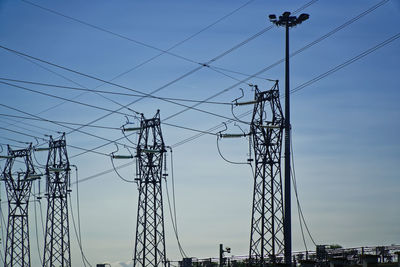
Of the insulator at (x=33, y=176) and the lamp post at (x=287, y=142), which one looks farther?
the insulator at (x=33, y=176)

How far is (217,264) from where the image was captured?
67875 millimetres

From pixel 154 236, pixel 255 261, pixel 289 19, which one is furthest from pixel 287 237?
pixel 154 236

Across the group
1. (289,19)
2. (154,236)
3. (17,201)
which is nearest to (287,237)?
(289,19)

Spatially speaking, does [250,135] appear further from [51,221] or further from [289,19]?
[51,221]

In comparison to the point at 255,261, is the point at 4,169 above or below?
above

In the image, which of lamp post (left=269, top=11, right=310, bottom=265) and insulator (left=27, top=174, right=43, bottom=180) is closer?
lamp post (left=269, top=11, right=310, bottom=265)

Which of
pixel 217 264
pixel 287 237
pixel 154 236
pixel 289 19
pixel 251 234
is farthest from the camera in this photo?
pixel 217 264

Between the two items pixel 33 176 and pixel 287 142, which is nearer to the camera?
pixel 287 142

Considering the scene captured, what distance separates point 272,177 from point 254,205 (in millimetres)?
2637

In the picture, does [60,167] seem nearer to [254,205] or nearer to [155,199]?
[155,199]

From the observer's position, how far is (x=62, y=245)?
2685 inches

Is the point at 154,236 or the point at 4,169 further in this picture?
the point at 4,169

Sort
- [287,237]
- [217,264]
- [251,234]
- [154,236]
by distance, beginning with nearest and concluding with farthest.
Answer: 1. [287,237]
2. [251,234]
3. [154,236]
4. [217,264]

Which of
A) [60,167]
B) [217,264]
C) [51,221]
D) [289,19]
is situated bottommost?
[217,264]
